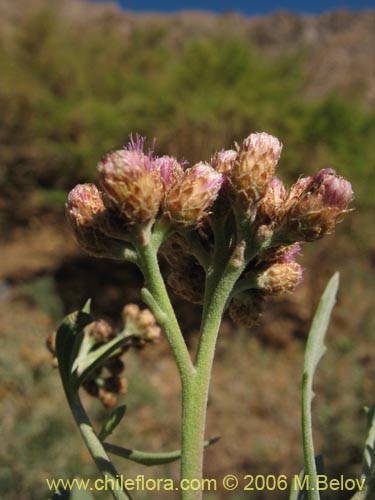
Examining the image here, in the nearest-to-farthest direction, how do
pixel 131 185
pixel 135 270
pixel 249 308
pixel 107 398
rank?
pixel 131 185 < pixel 249 308 < pixel 107 398 < pixel 135 270

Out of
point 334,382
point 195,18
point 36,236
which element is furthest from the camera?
point 195,18

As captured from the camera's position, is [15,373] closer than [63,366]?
No

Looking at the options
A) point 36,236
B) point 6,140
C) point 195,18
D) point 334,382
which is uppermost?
point 195,18

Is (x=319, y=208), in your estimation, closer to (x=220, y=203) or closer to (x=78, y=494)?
(x=220, y=203)

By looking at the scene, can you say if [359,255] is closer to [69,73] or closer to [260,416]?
[260,416]

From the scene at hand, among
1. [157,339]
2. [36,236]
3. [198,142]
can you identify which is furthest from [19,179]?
[157,339]

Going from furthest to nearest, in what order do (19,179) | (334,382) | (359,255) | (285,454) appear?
1. (19,179)
2. (359,255)
3. (334,382)
4. (285,454)

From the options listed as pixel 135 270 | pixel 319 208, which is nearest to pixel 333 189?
pixel 319 208

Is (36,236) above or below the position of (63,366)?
above
